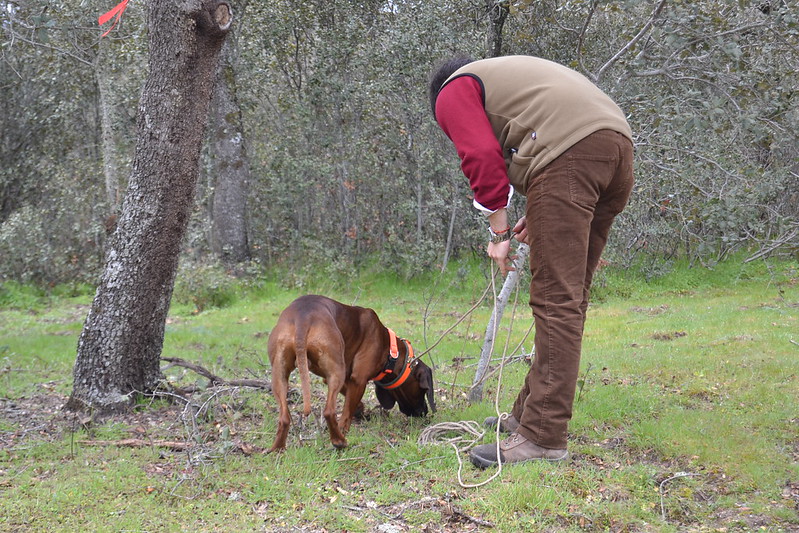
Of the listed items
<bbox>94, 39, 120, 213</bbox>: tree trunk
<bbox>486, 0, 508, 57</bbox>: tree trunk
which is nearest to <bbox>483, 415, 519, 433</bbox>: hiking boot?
<bbox>486, 0, 508, 57</bbox>: tree trunk

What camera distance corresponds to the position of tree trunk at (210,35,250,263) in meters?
11.3

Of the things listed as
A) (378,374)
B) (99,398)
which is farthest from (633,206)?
(99,398)

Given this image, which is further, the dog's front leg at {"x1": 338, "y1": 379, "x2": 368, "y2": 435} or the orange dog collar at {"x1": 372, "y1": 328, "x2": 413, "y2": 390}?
the orange dog collar at {"x1": 372, "y1": 328, "x2": 413, "y2": 390}

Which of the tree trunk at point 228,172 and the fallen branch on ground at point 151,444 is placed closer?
the fallen branch on ground at point 151,444

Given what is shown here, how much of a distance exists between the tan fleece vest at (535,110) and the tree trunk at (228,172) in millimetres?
8693

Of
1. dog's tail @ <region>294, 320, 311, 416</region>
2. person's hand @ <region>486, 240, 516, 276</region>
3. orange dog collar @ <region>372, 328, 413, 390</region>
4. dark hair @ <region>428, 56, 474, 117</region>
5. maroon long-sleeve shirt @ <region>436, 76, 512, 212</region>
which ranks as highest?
dark hair @ <region>428, 56, 474, 117</region>

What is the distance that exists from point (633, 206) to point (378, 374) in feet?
19.2

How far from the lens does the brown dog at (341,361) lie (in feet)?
12.6

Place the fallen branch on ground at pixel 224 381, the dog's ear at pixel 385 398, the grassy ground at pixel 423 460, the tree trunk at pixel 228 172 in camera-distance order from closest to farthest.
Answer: the grassy ground at pixel 423 460, the dog's ear at pixel 385 398, the fallen branch on ground at pixel 224 381, the tree trunk at pixel 228 172

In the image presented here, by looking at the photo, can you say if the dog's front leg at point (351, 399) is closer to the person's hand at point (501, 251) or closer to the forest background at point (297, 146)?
the person's hand at point (501, 251)

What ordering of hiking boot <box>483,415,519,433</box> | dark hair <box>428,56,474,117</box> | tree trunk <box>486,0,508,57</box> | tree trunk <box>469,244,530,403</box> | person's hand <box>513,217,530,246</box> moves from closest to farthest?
1. dark hair <box>428,56,474,117</box>
2. person's hand <box>513,217,530,246</box>
3. hiking boot <box>483,415,519,433</box>
4. tree trunk <box>469,244,530,403</box>
5. tree trunk <box>486,0,508,57</box>

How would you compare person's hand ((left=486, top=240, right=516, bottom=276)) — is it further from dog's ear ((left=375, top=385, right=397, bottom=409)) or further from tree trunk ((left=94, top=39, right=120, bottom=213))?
tree trunk ((left=94, top=39, right=120, bottom=213))

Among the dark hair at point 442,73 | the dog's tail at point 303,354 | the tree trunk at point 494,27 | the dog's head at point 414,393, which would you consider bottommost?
the dog's head at point 414,393

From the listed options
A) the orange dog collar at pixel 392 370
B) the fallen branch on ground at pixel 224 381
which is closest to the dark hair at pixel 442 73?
the orange dog collar at pixel 392 370
